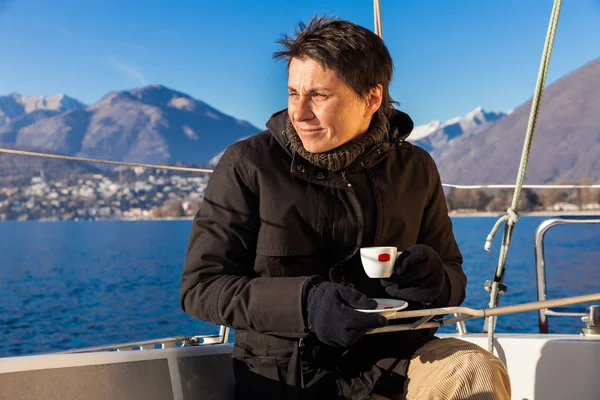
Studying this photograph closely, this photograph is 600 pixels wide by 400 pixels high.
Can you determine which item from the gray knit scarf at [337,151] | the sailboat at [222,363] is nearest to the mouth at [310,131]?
the gray knit scarf at [337,151]

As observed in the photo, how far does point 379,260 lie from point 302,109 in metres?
0.39

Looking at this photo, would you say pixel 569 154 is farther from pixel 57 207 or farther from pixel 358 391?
pixel 358 391

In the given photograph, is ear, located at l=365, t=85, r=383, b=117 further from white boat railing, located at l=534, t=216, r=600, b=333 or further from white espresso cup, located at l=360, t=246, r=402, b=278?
white boat railing, located at l=534, t=216, r=600, b=333

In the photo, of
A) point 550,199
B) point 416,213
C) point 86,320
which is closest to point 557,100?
point 550,199

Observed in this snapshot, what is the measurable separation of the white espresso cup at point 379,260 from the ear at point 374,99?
41 centimetres

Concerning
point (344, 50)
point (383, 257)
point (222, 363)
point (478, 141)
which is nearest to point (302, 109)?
point (344, 50)

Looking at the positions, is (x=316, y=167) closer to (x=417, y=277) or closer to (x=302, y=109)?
(x=302, y=109)

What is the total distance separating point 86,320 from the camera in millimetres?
28859

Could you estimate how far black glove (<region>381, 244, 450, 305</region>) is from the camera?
5.02ft

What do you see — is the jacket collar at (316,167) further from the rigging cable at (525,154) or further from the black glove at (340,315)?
the rigging cable at (525,154)

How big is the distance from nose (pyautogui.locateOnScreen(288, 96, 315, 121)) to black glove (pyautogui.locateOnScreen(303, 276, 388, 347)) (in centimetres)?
39

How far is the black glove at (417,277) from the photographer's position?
1531mm

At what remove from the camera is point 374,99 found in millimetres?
1760

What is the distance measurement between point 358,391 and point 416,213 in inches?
16.8
